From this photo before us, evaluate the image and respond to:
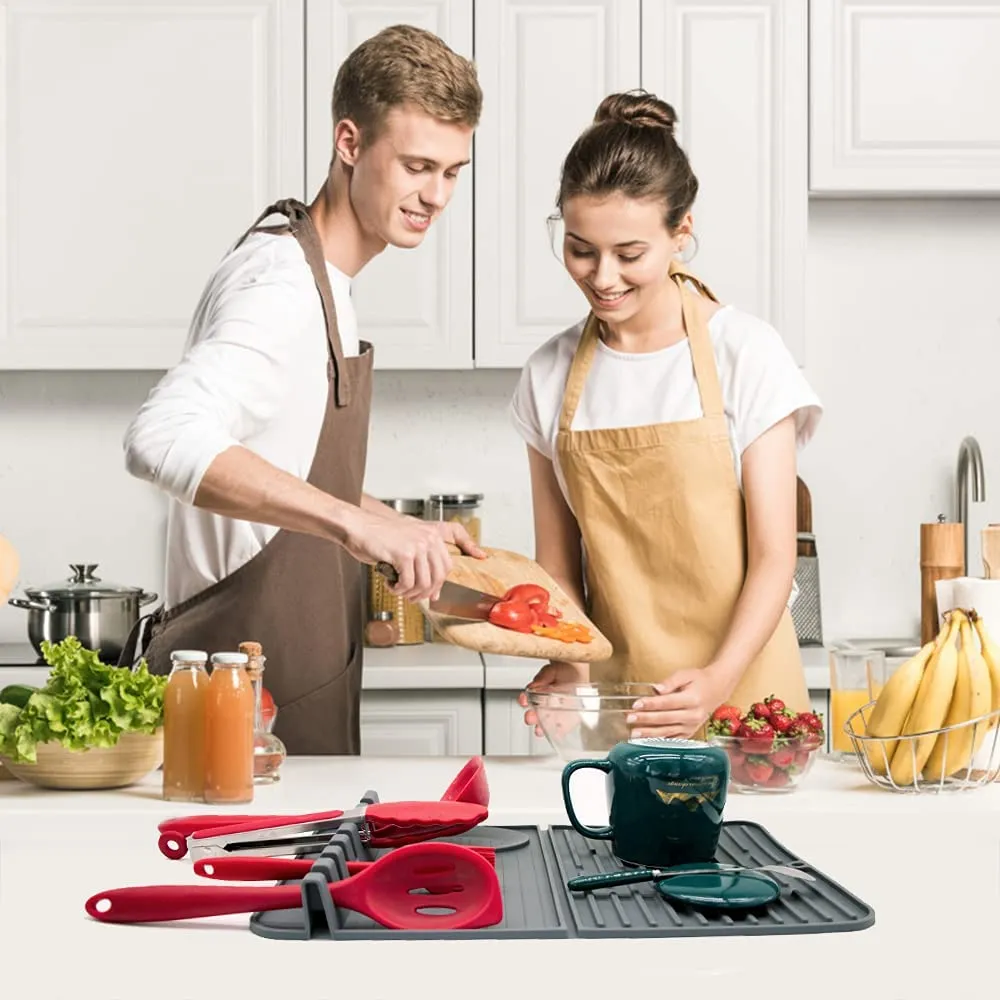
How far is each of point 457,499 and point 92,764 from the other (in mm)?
1825

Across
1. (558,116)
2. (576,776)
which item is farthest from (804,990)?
(558,116)

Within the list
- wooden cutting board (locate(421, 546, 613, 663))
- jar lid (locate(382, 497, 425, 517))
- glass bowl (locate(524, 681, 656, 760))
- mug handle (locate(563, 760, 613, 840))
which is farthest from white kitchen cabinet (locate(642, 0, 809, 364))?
mug handle (locate(563, 760, 613, 840))

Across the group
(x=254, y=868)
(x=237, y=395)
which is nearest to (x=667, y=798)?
(x=254, y=868)

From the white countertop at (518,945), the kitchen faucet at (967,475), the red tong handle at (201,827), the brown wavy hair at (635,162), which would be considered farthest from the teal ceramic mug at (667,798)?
the kitchen faucet at (967,475)

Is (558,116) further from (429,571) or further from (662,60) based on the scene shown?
(429,571)

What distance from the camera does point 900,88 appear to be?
3.07m

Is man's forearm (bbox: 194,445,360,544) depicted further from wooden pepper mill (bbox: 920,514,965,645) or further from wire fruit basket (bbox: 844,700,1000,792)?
wooden pepper mill (bbox: 920,514,965,645)

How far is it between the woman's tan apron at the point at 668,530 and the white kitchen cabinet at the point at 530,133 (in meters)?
0.87

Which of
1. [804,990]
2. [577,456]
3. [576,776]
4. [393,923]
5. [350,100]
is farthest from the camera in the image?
[577,456]

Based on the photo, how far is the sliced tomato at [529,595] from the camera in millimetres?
1861

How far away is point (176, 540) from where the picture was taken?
2.00 meters

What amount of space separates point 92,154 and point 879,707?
7.20ft

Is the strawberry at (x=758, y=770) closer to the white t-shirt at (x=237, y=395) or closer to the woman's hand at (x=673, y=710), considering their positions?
the woman's hand at (x=673, y=710)

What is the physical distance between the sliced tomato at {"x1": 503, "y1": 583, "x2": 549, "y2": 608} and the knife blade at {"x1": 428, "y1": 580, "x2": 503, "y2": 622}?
2 cm
